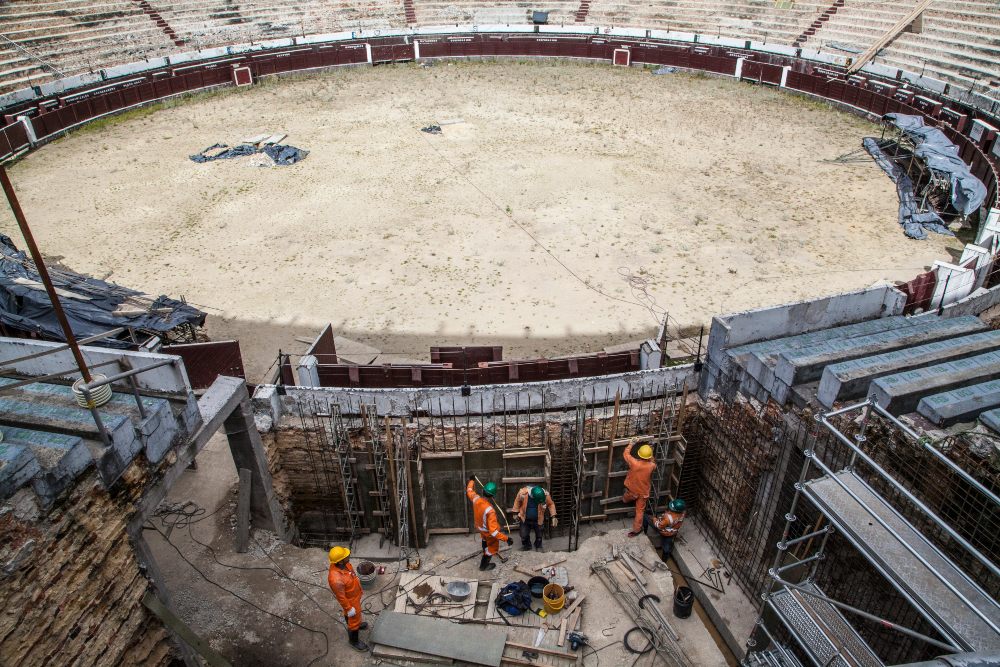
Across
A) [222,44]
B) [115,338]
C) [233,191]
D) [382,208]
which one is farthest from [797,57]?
[115,338]

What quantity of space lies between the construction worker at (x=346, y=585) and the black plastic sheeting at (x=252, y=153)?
1646cm

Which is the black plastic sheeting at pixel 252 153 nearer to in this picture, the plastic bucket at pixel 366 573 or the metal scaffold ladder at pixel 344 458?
the metal scaffold ladder at pixel 344 458

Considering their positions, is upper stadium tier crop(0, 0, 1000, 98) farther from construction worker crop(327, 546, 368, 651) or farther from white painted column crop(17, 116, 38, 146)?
construction worker crop(327, 546, 368, 651)

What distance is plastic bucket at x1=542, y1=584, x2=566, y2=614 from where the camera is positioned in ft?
27.6

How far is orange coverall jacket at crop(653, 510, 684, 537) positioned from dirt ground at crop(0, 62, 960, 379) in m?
4.07

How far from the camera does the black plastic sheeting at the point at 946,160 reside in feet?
54.6

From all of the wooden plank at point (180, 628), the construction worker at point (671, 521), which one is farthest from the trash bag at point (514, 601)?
the wooden plank at point (180, 628)

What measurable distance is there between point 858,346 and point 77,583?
9.54 metres

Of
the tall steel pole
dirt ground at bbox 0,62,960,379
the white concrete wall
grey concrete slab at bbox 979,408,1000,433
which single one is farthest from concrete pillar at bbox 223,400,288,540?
grey concrete slab at bbox 979,408,1000,433

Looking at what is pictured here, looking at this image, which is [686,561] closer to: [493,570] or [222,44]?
[493,570]

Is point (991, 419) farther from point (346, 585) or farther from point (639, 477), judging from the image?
point (346, 585)

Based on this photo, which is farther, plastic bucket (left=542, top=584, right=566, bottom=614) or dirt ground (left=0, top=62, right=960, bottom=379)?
dirt ground (left=0, top=62, right=960, bottom=379)

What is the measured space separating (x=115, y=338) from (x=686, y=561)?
10.1m

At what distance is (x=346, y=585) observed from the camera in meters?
7.60
